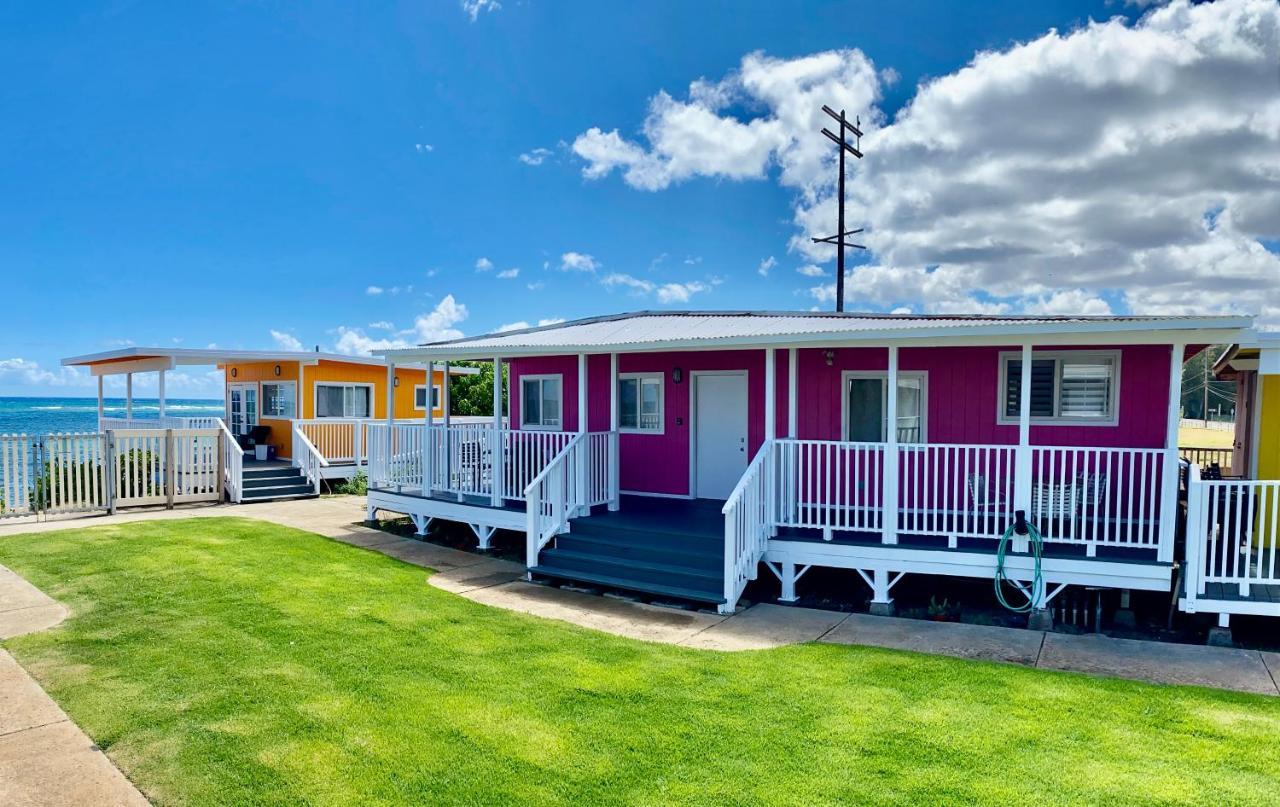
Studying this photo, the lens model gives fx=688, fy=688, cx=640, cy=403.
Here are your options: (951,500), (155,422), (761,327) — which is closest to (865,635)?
(951,500)

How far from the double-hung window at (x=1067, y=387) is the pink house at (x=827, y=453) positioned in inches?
0.8

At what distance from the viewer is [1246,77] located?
10.5 m

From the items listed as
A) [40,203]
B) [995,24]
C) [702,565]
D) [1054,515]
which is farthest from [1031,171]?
[40,203]

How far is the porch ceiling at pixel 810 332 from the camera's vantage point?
6.23 m

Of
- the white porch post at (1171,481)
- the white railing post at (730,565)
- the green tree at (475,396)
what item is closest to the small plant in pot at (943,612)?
the white porch post at (1171,481)

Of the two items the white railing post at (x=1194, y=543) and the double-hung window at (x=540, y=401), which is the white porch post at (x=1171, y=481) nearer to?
the white railing post at (x=1194, y=543)

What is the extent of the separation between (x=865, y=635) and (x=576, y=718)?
125 inches

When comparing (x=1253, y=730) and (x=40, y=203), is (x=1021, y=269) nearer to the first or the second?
(x=1253, y=730)

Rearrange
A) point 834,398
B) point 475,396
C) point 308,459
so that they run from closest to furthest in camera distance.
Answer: point 834,398, point 308,459, point 475,396

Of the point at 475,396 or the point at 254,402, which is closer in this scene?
the point at 254,402

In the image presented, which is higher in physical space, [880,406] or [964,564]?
[880,406]

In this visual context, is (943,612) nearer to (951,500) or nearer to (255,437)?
(951,500)

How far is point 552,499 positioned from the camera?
8.82 metres

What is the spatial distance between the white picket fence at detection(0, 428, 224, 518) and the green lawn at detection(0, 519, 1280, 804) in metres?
7.26
